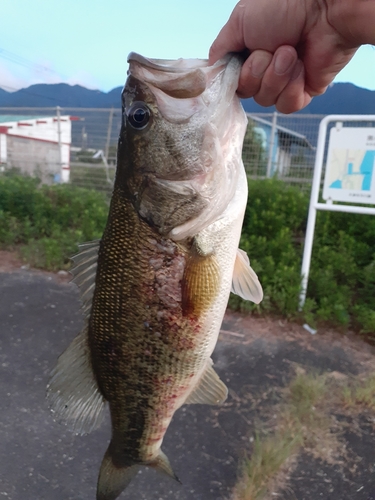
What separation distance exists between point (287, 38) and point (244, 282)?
86 centimetres

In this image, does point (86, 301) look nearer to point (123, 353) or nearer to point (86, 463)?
point (123, 353)

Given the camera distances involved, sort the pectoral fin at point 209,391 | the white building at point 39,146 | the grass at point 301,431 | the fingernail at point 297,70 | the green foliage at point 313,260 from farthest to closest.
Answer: the white building at point 39,146, the green foliage at point 313,260, the grass at point 301,431, the pectoral fin at point 209,391, the fingernail at point 297,70

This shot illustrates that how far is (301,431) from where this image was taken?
2.92 m

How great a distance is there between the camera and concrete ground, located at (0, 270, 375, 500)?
2535 millimetres

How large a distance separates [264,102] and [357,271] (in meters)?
3.56

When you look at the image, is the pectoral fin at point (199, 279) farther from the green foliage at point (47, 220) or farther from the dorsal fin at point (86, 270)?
the green foliage at point (47, 220)

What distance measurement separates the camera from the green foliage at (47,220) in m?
5.88

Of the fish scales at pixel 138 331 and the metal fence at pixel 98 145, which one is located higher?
the metal fence at pixel 98 145

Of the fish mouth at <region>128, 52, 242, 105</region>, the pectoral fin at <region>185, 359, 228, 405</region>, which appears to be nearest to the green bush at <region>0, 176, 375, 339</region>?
the pectoral fin at <region>185, 359, 228, 405</region>

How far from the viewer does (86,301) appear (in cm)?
154

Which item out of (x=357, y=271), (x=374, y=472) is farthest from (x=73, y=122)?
(x=374, y=472)

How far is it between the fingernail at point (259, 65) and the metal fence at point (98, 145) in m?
4.83

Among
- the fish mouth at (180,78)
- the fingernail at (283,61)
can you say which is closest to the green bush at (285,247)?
the fingernail at (283,61)

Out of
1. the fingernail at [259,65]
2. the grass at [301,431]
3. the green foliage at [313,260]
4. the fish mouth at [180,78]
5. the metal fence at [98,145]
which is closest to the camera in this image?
the fish mouth at [180,78]
